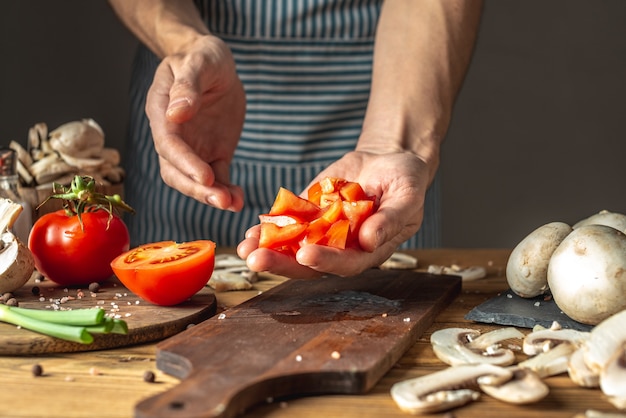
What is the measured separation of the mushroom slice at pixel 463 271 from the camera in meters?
2.23

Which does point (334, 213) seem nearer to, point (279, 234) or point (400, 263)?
point (279, 234)

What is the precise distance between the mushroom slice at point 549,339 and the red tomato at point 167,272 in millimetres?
652

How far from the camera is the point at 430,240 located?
3.13 metres

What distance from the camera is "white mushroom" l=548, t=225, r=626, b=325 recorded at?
5.29ft

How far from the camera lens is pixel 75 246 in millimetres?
1970

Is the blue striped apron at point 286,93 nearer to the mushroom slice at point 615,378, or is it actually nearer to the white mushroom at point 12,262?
the white mushroom at point 12,262

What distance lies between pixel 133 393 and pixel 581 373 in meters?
0.70

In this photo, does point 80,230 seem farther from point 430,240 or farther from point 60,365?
point 430,240

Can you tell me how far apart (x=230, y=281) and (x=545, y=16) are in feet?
10.8

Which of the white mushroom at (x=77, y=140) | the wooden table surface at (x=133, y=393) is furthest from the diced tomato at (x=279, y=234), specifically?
the white mushroom at (x=77, y=140)

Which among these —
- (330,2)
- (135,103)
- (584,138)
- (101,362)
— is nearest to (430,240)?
(330,2)

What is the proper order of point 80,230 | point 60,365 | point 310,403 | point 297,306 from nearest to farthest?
point 310,403, point 60,365, point 297,306, point 80,230

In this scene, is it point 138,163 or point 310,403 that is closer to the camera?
point 310,403

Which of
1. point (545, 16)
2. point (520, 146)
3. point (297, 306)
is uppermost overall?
point (545, 16)
